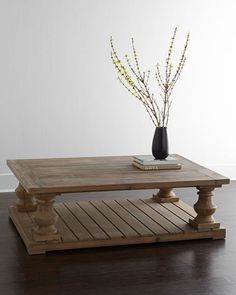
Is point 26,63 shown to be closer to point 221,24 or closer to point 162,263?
point 221,24

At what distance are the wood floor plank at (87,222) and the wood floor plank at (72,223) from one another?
0.02 meters

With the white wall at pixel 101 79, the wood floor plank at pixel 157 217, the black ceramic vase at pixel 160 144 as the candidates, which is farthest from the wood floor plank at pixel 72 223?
the white wall at pixel 101 79

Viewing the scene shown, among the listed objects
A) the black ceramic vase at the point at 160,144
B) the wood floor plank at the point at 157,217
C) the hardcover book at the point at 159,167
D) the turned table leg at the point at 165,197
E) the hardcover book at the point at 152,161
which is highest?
the black ceramic vase at the point at 160,144

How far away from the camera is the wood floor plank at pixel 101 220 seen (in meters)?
3.59

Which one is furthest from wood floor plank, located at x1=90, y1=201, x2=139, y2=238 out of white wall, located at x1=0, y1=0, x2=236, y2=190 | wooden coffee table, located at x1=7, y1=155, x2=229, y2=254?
white wall, located at x1=0, y1=0, x2=236, y2=190

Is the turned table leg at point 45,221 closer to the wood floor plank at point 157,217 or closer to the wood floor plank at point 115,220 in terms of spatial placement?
the wood floor plank at point 115,220

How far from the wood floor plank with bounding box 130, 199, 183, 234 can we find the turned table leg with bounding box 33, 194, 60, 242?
660mm

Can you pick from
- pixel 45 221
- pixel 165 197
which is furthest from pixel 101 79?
pixel 45 221

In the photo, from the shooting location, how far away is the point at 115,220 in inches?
152

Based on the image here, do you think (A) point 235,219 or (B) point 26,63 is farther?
(B) point 26,63

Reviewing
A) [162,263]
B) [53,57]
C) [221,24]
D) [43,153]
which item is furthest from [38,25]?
[162,263]

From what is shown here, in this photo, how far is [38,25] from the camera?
15.8ft

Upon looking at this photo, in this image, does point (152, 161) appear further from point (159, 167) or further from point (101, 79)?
point (101, 79)

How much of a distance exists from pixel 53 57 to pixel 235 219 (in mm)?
1808
